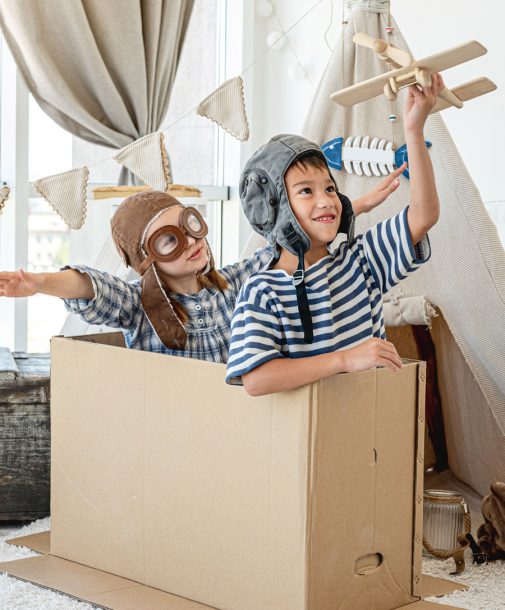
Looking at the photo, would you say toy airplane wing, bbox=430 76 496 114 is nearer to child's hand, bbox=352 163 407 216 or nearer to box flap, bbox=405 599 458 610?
child's hand, bbox=352 163 407 216

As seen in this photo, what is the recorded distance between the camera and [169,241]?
5.48 feet

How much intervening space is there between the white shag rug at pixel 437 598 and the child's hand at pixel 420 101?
0.78m

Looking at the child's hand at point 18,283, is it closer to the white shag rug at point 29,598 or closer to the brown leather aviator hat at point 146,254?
the brown leather aviator hat at point 146,254

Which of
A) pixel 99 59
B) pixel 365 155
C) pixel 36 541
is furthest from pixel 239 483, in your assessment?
pixel 99 59

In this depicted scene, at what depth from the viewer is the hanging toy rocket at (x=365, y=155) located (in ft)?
6.39

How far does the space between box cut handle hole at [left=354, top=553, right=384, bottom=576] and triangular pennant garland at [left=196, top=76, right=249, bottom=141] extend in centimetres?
108

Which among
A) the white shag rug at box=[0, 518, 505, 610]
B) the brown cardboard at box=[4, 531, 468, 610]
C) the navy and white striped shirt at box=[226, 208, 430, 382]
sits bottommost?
the white shag rug at box=[0, 518, 505, 610]

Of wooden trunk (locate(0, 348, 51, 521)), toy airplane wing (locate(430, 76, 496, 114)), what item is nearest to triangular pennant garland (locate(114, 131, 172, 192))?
wooden trunk (locate(0, 348, 51, 521))

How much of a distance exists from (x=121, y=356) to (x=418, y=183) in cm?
58

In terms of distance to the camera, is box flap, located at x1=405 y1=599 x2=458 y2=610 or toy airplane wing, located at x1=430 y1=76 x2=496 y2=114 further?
box flap, located at x1=405 y1=599 x2=458 y2=610

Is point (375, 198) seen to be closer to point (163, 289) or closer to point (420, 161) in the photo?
point (420, 161)

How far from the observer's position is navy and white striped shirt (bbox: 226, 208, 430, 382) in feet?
4.26

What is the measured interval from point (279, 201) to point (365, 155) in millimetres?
641

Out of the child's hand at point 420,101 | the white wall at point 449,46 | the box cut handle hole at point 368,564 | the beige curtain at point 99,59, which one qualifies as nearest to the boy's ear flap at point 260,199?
the child's hand at point 420,101
